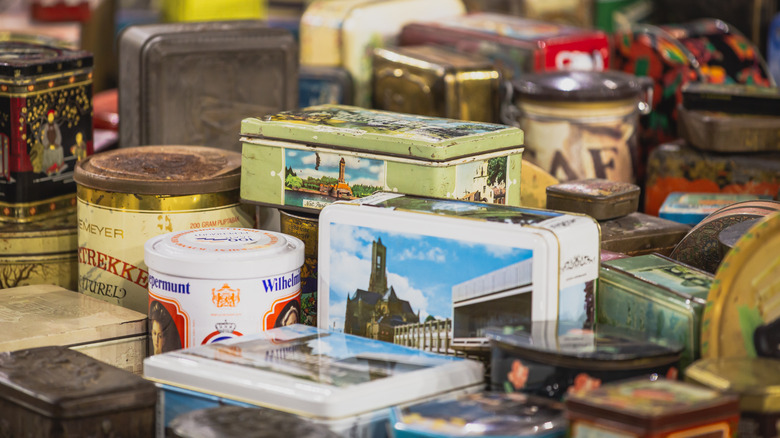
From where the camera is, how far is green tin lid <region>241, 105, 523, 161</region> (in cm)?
177

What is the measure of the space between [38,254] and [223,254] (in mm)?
657

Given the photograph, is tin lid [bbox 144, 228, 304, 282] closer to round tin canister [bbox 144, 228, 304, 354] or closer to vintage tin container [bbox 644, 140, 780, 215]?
round tin canister [bbox 144, 228, 304, 354]

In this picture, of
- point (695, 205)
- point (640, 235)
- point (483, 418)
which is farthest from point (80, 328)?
point (695, 205)

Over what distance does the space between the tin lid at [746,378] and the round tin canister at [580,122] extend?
4.48 feet

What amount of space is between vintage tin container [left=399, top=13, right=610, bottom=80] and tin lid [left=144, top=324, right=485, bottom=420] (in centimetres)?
165

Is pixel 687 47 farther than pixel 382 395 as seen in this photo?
Yes

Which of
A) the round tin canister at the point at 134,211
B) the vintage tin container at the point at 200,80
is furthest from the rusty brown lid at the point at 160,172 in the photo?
the vintage tin container at the point at 200,80

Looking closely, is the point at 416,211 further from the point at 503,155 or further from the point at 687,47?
the point at 687,47

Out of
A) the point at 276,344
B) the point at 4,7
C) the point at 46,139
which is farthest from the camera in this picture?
the point at 4,7

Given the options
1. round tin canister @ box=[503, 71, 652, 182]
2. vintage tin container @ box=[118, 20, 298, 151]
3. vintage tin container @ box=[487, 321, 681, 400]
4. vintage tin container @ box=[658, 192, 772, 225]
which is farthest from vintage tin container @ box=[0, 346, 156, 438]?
round tin canister @ box=[503, 71, 652, 182]

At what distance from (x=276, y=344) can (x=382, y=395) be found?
0.24 metres

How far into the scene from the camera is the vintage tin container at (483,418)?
1.25 metres

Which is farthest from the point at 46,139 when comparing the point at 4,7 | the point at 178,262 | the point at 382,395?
the point at 4,7

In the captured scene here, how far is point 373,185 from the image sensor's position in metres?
1.83
